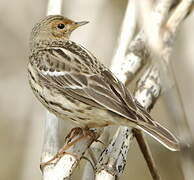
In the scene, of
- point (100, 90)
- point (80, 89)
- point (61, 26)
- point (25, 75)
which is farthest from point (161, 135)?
point (25, 75)

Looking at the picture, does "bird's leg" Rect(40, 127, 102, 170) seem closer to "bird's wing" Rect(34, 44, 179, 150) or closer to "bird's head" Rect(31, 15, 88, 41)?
"bird's wing" Rect(34, 44, 179, 150)

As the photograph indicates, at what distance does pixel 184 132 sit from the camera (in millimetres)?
2311

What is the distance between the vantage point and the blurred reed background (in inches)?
157

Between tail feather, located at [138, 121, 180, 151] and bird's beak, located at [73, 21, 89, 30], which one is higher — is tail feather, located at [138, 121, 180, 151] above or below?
below

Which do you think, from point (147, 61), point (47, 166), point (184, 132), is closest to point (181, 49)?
point (147, 61)

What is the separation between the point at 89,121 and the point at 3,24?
64.2 inches

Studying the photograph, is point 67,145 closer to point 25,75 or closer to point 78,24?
point 78,24

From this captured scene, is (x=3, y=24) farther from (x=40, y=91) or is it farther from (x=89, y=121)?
(x=89, y=121)

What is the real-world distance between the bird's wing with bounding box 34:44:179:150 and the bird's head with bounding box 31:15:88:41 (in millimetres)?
262

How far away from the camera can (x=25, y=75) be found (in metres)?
4.66

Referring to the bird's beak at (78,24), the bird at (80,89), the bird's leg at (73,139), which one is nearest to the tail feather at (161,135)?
the bird at (80,89)

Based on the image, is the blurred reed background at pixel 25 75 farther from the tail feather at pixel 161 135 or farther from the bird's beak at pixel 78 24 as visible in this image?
the tail feather at pixel 161 135

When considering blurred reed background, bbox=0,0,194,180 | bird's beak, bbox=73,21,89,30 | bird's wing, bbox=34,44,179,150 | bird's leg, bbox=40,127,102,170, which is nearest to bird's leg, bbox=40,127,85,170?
bird's leg, bbox=40,127,102,170

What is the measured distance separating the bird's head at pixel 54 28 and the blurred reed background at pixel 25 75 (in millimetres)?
207
